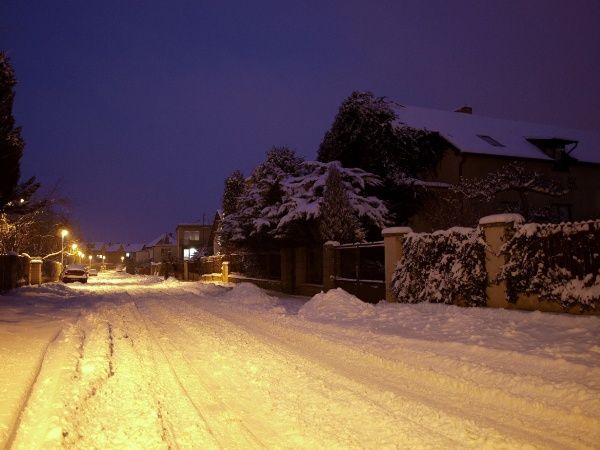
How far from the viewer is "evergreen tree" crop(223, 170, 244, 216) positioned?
42.1 m

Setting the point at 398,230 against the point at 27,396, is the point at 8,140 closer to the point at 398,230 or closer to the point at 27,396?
the point at 398,230

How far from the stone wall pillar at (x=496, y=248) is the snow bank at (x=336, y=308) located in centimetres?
292

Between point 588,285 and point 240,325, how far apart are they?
7.37 m

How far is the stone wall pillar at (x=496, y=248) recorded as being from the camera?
11.9 meters

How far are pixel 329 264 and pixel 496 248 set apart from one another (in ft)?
28.3

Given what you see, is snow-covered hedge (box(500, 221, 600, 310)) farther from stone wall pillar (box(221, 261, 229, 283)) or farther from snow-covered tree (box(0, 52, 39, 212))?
stone wall pillar (box(221, 261, 229, 283))

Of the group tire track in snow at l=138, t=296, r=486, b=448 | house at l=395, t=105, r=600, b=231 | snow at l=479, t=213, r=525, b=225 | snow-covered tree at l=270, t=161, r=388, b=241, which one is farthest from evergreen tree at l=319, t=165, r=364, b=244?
tire track in snow at l=138, t=296, r=486, b=448

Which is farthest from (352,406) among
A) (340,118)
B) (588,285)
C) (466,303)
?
(340,118)

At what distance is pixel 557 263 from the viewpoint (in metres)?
10.6

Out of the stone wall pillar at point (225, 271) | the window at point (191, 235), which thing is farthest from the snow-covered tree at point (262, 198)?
the window at point (191, 235)

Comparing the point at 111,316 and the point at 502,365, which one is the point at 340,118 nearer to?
the point at 111,316

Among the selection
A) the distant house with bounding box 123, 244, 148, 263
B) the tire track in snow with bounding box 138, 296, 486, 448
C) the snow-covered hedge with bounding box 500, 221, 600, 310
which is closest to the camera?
the tire track in snow with bounding box 138, 296, 486, 448

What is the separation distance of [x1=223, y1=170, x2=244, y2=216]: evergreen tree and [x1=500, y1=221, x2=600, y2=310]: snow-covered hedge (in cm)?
3184

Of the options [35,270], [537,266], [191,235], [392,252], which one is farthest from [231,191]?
[191,235]
